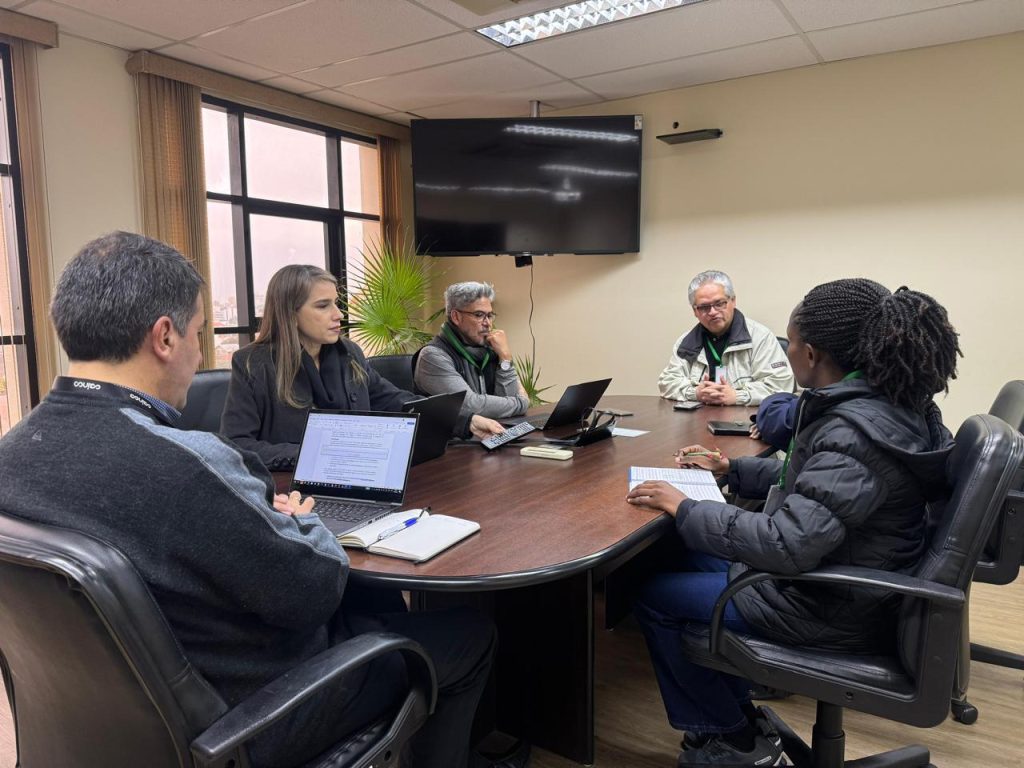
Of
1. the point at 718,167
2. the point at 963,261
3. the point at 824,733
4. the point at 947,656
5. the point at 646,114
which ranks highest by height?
the point at 646,114

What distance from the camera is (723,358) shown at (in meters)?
3.40

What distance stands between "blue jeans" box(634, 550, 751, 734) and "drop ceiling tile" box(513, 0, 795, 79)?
2786 mm

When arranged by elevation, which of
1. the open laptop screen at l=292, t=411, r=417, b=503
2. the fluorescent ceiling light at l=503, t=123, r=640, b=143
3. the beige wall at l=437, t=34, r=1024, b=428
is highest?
the fluorescent ceiling light at l=503, t=123, r=640, b=143

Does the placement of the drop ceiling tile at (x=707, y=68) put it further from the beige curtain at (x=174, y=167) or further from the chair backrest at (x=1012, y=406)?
the beige curtain at (x=174, y=167)

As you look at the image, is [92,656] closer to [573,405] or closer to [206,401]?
[206,401]

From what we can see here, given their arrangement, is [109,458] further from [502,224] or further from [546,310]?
[546,310]

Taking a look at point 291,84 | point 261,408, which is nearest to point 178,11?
point 291,84

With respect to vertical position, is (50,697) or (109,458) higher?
(109,458)

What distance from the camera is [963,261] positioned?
3777 millimetres

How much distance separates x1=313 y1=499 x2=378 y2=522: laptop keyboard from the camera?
152cm

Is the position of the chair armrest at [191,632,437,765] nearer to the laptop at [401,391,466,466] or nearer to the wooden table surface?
the wooden table surface

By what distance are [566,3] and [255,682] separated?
10.4ft

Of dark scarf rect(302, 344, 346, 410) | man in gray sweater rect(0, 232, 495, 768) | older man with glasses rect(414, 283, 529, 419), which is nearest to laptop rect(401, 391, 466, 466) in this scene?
dark scarf rect(302, 344, 346, 410)

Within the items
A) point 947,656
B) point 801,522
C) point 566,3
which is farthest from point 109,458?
point 566,3
